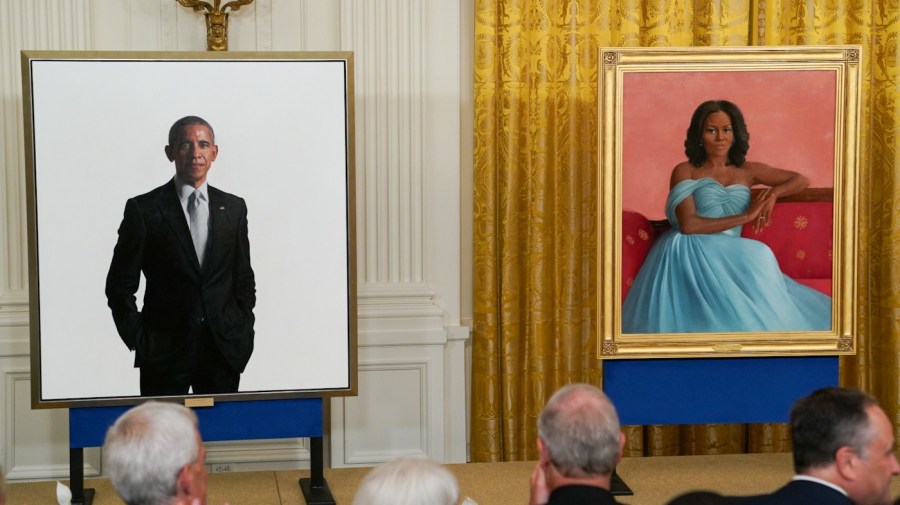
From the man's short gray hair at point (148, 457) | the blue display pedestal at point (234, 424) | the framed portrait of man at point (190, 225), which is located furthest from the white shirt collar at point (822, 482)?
the blue display pedestal at point (234, 424)

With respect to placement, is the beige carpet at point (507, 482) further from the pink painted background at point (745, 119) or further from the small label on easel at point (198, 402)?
the pink painted background at point (745, 119)

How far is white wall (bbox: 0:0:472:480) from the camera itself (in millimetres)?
6141

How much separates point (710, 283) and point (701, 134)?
742 mm

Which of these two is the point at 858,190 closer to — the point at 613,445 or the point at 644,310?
the point at 644,310

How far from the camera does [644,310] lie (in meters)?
5.71

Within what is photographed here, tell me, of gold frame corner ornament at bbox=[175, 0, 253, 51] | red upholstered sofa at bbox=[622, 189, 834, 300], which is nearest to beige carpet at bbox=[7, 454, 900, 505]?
red upholstered sofa at bbox=[622, 189, 834, 300]

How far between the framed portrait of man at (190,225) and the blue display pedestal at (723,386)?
152 centimetres

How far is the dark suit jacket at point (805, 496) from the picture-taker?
298 centimetres

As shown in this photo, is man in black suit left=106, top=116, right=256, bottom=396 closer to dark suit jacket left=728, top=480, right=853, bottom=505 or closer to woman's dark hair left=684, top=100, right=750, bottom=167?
woman's dark hair left=684, top=100, right=750, bottom=167

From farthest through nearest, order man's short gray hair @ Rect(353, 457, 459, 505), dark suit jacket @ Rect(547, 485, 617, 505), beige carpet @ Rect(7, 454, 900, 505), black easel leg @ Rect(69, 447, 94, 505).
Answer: beige carpet @ Rect(7, 454, 900, 505) → black easel leg @ Rect(69, 447, 94, 505) → dark suit jacket @ Rect(547, 485, 617, 505) → man's short gray hair @ Rect(353, 457, 459, 505)

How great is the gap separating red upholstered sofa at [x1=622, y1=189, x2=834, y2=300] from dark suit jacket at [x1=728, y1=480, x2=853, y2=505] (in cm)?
267

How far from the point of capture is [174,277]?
5.37 m

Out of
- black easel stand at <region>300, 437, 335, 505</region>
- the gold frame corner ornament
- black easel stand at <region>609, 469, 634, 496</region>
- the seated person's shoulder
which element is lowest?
black easel stand at <region>609, 469, 634, 496</region>

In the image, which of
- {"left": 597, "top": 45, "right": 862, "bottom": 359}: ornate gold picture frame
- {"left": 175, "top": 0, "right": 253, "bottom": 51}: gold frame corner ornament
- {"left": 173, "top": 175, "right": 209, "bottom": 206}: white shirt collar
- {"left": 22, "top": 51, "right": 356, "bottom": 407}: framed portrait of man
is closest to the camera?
{"left": 22, "top": 51, "right": 356, "bottom": 407}: framed portrait of man
